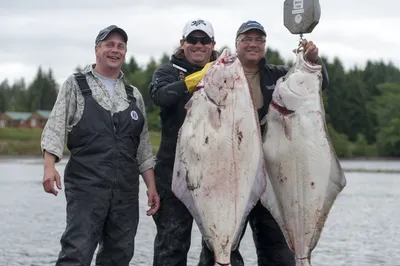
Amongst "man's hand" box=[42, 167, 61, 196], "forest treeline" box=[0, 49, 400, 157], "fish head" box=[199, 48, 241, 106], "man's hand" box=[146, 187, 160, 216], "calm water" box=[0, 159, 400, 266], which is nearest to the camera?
"fish head" box=[199, 48, 241, 106]

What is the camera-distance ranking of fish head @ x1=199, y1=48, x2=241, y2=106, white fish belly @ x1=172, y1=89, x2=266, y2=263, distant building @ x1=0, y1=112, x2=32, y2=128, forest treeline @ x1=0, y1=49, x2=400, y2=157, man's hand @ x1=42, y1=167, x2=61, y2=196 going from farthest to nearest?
1. distant building @ x1=0, y1=112, x2=32, y2=128
2. forest treeline @ x1=0, y1=49, x2=400, y2=157
3. man's hand @ x1=42, y1=167, x2=61, y2=196
4. fish head @ x1=199, y1=48, x2=241, y2=106
5. white fish belly @ x1=172, y1=89, x2=266, y2=263

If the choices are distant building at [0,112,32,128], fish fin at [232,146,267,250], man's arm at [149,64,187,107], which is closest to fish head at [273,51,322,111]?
fish fin at [232,146,267,250]

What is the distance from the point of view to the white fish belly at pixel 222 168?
538 centimetres

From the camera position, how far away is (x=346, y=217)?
2314cm

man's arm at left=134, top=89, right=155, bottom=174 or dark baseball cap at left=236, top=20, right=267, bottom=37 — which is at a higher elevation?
dark baseball cap at left=236, top=20, right=267, bottom=37

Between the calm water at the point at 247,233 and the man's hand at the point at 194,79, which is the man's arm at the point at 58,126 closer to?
the man's hand at the point at 194,79

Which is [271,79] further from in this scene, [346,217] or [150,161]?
[346,217]

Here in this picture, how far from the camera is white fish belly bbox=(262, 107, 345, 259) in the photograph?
18.6 ft

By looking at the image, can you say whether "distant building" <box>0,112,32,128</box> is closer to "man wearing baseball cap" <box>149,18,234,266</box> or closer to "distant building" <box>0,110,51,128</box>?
"distant building" <box>0,110,51,128</box>

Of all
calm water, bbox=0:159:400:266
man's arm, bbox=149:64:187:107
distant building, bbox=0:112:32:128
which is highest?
man's arm, bbox=149:64:187:107

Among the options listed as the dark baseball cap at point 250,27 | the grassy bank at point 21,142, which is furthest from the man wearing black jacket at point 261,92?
the grassy bank at point 21,142

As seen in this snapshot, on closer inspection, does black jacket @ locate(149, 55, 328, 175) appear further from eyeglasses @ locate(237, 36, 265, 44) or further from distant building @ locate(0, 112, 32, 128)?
distant building @ locate(0, 112, 32, 128)

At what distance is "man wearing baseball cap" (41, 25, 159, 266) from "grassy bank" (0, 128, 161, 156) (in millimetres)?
65081

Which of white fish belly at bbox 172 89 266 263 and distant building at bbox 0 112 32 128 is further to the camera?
distant building at bbox 0 112 32 128
